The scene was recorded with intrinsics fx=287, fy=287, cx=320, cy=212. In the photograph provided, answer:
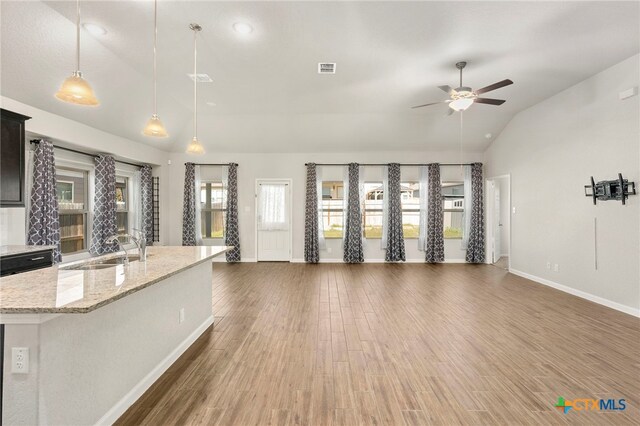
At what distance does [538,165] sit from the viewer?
5293 millimetres

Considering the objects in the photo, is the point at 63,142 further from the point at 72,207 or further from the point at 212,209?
the point at 212,209

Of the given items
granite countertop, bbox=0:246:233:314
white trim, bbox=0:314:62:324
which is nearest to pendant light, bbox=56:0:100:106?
granite countertop, bbox=0:246:233:314

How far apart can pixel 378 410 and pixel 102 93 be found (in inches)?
209

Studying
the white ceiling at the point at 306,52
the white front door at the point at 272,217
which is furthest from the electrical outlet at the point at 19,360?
the white front door at the point at 272,217

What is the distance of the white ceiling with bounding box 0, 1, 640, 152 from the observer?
2873 mm

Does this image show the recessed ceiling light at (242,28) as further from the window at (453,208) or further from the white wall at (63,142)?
the window at (453,208)

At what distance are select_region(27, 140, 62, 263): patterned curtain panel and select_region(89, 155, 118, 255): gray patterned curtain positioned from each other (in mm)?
1062

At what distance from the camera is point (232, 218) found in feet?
23.4

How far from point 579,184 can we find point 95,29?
22.5 feet

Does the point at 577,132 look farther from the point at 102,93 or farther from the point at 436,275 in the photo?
the point at 102,93

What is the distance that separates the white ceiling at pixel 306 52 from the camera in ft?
9.43

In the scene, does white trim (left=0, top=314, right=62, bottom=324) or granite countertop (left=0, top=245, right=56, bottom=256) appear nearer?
white trim (left=0, top=314, right=62, bottom=324)

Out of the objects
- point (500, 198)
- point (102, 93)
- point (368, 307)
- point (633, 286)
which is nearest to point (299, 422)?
point (368, 307)

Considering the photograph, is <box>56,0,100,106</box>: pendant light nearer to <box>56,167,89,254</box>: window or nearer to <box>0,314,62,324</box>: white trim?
<box>0,314,62,324</box>: white trim
